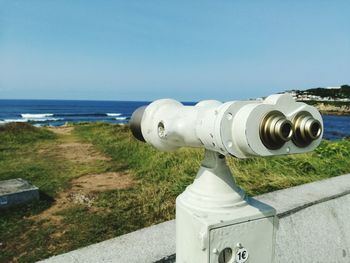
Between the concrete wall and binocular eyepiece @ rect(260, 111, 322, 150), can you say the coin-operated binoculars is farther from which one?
the concrete wall

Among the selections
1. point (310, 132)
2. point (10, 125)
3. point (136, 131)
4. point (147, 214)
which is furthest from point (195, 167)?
point (10, 125)

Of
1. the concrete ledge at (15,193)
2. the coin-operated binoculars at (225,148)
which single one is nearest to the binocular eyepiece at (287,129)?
the coin-operated binoculars at (225,148)

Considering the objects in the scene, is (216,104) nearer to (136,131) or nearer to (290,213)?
(136,131)

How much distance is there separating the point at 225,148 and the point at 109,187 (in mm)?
4891

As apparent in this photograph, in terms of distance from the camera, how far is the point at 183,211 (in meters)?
1.17

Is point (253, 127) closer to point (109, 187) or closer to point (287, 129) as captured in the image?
point (287, 129)

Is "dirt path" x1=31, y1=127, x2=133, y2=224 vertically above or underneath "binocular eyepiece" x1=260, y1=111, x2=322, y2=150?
underneath

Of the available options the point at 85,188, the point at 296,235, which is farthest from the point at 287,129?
the point at 85,188

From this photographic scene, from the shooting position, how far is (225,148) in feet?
3.08

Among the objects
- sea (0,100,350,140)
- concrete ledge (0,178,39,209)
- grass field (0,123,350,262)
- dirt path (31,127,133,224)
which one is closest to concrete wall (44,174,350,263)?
grass field (0,123,350,262)

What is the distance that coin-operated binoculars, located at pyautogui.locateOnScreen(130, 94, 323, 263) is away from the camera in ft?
2.94

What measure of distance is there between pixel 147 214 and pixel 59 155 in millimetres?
5683

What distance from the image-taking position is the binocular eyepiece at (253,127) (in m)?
0.88

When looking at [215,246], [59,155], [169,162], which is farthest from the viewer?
[59,155]
